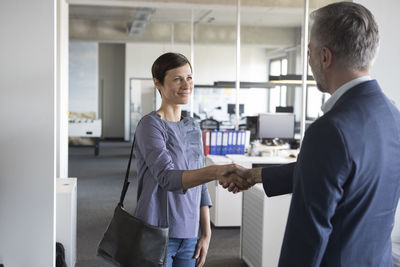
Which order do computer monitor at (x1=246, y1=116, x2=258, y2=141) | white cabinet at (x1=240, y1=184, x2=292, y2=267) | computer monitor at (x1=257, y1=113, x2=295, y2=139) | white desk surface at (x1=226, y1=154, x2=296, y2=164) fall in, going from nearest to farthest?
white cabinet at (x1=240, y1=184, x2=292, y2=267)
white desk surface at (x1=226, y1=154, x2=296, y2=164)
computer monitor at (x1=257, y1=113, x2=295, y2=139)
computer monitor at (x1=246, y1=116, x2=258, y2=141)

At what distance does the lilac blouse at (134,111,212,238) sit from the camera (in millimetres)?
2027

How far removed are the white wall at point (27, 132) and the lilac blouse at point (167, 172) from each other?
0.92m

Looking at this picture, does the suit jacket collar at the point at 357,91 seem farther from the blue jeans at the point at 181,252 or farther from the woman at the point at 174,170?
the blue jeans at the point at 181,252

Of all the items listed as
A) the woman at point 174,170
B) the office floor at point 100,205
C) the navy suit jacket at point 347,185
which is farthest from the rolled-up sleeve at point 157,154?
the office floor at point 100,205

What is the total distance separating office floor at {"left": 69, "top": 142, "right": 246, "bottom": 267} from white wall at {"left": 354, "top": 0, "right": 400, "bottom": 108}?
2.24 meters

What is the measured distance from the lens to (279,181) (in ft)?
5.98

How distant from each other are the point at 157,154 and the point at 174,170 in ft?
0.33

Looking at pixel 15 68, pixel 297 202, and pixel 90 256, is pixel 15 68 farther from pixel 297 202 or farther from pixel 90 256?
pixel 90 256

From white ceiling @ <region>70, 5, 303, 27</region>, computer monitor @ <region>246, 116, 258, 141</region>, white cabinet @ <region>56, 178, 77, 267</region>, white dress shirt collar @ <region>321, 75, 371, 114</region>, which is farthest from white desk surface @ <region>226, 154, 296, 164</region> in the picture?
white ceiling @ <region>70, 5, 303, 27</region>

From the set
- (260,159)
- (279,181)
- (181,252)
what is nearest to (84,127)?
(260,159)

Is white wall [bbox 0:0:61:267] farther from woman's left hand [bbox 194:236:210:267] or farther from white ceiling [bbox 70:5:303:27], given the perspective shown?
white ceiling [bbox 70:5:303:27]

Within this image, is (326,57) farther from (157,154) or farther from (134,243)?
(134,243)

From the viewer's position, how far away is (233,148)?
695 centimetres

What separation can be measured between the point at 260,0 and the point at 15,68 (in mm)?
6464
